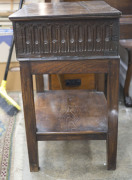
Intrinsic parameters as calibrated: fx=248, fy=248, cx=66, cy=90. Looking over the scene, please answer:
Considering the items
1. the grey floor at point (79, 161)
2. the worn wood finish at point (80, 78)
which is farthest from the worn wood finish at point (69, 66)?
the worn wood finish at point (80, 78)

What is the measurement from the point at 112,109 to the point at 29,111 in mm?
398

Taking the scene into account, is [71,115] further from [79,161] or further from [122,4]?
[122,4]

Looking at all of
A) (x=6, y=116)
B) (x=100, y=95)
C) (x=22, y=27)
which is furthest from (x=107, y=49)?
(x=6, y=116)

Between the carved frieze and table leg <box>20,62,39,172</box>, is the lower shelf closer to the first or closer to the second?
table leg <box>20,62,39,172</box>

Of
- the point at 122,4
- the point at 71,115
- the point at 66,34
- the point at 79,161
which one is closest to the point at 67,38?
the point at 66,34

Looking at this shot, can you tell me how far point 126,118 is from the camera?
1842 millimetres

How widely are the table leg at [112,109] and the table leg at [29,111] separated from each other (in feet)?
1.20

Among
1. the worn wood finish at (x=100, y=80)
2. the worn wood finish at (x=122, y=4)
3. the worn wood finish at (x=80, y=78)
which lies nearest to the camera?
the worn wood finish at (x=122, y=4)

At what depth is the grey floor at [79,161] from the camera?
1.29m

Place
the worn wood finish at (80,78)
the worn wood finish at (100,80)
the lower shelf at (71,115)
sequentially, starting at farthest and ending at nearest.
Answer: the worn wood finish at (80,78), the worn wood finish at (100,80), the lower shelf at (71,115)

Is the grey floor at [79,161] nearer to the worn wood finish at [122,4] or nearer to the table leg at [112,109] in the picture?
the table leg at [112,109]

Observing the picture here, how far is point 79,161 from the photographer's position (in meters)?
1.39

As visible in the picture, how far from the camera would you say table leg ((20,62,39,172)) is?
1.12m

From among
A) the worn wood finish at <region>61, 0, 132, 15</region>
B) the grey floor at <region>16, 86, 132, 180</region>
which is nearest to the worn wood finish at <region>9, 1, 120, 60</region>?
the grey floor at <region>16, 86, 132, 180</region>
